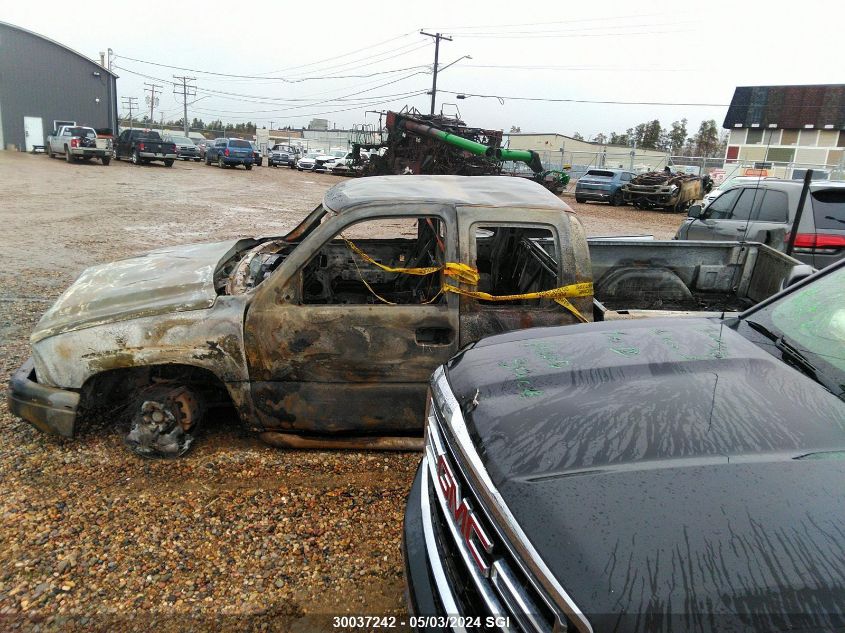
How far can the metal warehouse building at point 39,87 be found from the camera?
36.8 meters

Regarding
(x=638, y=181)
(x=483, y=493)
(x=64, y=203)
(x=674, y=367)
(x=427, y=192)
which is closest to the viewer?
(x=483, y=493)

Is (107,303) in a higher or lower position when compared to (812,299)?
lower

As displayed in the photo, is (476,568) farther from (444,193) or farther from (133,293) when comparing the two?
(133,293)

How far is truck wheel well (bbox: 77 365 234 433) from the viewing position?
356cm

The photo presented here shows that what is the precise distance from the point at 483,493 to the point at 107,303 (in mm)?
2809

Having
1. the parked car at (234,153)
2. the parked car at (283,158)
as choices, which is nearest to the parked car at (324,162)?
the parked car at (283,158)

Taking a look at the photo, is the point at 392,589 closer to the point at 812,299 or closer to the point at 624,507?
the point at 624,507

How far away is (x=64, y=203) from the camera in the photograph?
50.1ft

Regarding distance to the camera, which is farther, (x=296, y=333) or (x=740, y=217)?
(x=740, y=217)

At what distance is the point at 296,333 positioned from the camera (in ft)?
11.0

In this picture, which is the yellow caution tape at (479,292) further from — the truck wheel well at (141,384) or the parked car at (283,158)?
the parked car at (283,158)

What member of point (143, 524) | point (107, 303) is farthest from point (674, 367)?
point (107, 303)

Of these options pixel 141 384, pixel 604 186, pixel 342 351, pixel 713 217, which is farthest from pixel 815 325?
pixel 604 186

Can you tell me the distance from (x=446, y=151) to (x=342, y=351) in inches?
835
